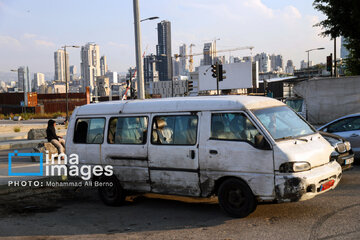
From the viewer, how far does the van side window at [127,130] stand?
24.7ft

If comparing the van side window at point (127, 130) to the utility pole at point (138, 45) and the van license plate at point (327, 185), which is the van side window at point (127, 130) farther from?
the utility pole at point (138, 45)

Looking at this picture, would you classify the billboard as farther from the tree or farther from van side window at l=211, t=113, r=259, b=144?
van side window at l=211, t=113, r=259, b=144

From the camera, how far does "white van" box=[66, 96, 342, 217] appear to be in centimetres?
616

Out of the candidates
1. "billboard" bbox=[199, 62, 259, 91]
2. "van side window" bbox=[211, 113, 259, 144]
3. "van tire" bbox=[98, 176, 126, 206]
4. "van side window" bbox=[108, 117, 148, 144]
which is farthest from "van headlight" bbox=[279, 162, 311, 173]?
"billboard" bbox=[199, 62, 259, 91]

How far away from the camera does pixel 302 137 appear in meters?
6.70

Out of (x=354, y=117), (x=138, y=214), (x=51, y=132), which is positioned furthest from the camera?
(x=51, y=132)

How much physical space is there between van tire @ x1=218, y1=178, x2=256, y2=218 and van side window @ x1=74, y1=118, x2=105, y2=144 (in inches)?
110

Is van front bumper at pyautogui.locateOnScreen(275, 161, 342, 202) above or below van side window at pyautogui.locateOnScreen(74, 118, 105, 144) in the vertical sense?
below

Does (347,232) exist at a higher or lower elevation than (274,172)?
lower

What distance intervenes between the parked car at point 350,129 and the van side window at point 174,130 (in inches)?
226

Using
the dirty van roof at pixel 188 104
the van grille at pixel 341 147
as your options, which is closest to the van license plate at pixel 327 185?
the dirty van roof at pixel 188 104

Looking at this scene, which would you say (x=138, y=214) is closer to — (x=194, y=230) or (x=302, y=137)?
(x=194, y=230)

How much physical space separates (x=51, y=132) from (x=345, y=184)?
8.92m

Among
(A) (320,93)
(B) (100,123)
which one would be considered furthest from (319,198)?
(A) (320,93)
